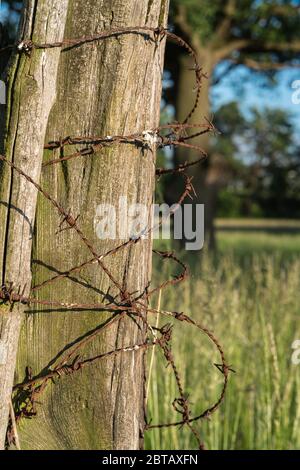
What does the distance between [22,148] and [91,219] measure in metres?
0.27

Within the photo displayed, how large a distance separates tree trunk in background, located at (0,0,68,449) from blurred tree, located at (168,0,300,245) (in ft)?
39.9

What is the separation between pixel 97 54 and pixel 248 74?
17218 millimetres

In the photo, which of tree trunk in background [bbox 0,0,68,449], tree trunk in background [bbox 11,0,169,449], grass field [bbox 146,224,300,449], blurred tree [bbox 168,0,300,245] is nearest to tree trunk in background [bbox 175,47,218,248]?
blurred tree [bbox 168,0,300,245]

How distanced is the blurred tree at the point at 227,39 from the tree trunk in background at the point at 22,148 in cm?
1217

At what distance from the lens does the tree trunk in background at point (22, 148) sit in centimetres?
192

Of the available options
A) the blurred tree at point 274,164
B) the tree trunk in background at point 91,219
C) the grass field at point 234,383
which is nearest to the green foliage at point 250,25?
the grass field at point 234,383

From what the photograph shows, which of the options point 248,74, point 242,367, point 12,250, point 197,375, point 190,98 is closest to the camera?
point 12,250

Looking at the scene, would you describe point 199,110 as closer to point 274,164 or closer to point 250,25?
point 250,25

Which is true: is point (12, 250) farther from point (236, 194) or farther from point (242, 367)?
point (236, 194)

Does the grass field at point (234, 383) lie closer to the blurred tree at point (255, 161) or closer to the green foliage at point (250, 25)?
the green foliage at point (250, 25)

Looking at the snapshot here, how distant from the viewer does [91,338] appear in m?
2.01

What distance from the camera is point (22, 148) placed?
1.92 m
